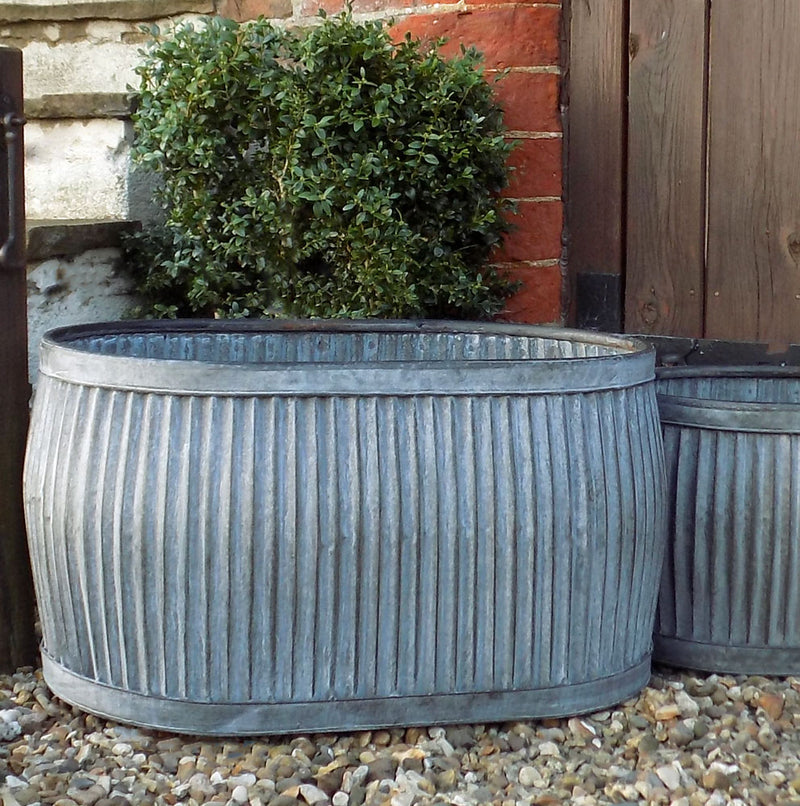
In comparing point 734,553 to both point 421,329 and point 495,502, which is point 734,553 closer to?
point 495,502

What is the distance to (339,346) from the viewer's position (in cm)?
233

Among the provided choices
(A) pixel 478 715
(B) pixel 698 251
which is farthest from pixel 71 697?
(B) pixel 698 251

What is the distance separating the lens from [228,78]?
2547 millimetres

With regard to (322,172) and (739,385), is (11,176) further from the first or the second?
(739,385)

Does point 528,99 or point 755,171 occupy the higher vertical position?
point 528,99

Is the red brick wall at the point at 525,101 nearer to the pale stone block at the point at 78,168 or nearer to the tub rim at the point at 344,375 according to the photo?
the pale stone block at the point at 78,168

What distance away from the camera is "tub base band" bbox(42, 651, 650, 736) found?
5.89ft

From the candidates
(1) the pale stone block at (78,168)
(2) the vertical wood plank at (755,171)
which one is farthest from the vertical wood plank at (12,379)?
(2) the vertical wood plank at (755,171)

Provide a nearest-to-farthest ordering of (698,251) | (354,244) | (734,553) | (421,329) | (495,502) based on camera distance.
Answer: (495,502) < (734,553) < (421,329) < (354,244) < (698,251)

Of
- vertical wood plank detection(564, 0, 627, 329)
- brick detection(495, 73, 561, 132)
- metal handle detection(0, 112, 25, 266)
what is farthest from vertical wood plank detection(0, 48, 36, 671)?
vertical wood plank detection(564, 0, 627, 329)

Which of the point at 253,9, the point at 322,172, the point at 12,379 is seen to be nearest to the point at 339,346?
the point at 322,172

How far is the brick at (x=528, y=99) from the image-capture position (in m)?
2.70

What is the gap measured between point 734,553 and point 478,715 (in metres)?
0.51

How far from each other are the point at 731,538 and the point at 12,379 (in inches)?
46.4
